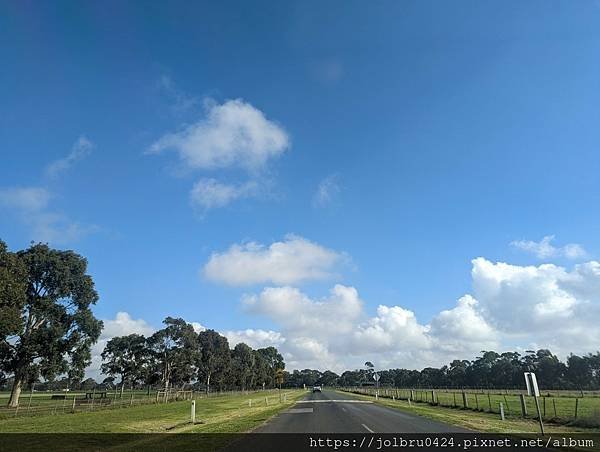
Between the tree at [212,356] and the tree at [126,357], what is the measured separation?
1376 cm

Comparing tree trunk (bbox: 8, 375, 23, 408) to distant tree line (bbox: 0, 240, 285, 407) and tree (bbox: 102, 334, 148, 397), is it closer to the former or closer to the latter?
distant tree line (bbox: 0, 240, 285, 407)

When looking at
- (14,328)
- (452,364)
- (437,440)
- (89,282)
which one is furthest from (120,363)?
(452,364)

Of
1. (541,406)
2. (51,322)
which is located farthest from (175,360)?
(541,406)

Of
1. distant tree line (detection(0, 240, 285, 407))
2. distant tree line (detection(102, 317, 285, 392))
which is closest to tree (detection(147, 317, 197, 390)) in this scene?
distant tree line (detection(102, 317, 285, 392))

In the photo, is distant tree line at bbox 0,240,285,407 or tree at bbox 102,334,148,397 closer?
distant tree line at bbox 0,240,285,407

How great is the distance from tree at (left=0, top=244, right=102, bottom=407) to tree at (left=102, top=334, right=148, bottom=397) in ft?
173

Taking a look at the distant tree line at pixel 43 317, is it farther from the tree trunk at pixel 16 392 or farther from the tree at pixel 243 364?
Answer: the tree at pixel 243 364

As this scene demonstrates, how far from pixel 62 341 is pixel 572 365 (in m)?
143

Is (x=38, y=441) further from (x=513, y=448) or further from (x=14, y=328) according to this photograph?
(x=14, y=328)

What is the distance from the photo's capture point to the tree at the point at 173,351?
95812mm

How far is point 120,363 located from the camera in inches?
4218

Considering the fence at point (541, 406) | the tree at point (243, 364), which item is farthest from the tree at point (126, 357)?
the fence at point (541, 406)

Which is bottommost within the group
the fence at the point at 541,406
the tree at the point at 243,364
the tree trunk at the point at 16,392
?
the fence at the point at 541,406

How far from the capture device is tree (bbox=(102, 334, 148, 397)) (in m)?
104
